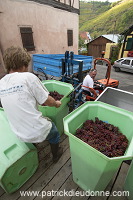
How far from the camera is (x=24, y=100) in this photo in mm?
1082

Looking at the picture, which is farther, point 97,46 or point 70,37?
point 97,46

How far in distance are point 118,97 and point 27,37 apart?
198 inches

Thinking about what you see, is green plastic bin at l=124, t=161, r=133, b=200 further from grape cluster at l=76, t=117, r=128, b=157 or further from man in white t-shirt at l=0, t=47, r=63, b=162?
man in white t-shirt at l=0, t=47, r=63, b=162

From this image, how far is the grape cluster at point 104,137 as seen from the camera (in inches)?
44.1

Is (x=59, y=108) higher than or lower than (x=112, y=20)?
lower

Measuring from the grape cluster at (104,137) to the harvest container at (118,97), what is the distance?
0.76 meters


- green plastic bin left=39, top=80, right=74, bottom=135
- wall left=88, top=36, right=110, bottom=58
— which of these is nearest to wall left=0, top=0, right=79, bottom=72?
green plastic bin left=39, top=80, right=74, bottom=135

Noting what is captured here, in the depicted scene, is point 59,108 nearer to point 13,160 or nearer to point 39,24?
point 13,160

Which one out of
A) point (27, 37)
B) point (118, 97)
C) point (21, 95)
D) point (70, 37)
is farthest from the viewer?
point (70, 37)

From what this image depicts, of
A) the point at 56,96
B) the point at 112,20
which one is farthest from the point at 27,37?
the point at 112,20

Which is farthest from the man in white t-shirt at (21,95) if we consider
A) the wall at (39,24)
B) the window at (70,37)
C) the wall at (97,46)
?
the wall at (97,46)

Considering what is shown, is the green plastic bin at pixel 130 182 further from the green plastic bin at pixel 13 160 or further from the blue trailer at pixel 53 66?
the blue trailer at pixel 53 66

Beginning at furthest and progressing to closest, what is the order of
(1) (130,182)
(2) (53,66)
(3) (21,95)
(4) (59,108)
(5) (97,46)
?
1. (5) (97,46)
2. (2) (53,66)
3. (4) (59,108)
4. (1) (130,182)
5. (3) (21,95)

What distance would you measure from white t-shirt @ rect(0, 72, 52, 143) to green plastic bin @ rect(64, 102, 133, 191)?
0.38 m
